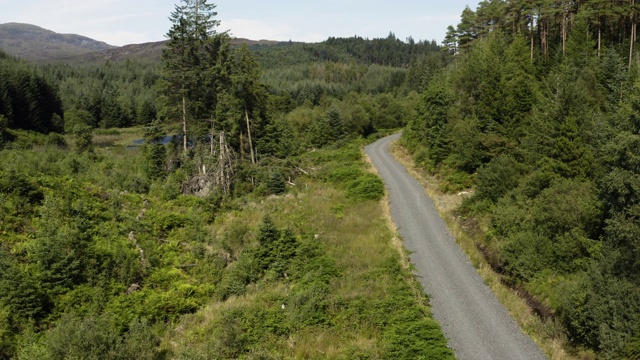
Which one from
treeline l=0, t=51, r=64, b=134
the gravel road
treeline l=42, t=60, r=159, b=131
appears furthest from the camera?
treeline l=42, t=60, r=159, b=131

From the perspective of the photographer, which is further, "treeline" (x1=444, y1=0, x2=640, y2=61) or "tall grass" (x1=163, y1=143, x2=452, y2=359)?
"treeline" (x1=444, y1=0, x2=640, y2=61)

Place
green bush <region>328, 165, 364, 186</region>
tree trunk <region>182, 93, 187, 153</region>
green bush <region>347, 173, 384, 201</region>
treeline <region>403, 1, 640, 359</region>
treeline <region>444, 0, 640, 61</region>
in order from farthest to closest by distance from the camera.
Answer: treeline <region>444, 0, 640, 61</region>
tree trunk <region>182, 93, 187, 153</region>
green bush <region>328, 165, 364, 186</region>
green bush <region>347, 173, 384, 201</region>
treeline <region>403, 1, 640, 359</region>

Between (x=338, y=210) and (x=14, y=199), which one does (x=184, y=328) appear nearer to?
(x=14, y=199)

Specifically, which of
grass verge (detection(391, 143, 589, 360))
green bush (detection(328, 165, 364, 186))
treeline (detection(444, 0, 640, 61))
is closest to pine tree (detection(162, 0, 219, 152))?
green bush (detection(328, 165, 364, 186))

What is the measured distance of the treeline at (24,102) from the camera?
82375mm

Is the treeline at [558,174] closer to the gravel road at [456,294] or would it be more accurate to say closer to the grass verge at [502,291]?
the grass verge at [502,291]

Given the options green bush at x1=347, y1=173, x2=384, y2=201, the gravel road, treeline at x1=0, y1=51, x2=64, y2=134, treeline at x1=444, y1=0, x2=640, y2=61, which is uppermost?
treeline at x1=444, y1=0, x2=640, y2=61

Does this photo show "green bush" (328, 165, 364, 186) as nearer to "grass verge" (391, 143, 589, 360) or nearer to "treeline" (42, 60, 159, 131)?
"grass verge" (391, 143, 589, 360)

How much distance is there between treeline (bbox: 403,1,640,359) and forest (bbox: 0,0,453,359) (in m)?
5.02

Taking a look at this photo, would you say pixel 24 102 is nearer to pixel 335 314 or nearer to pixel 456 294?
pixel 335 314

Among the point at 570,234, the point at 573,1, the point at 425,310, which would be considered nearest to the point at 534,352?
the point at 425,310

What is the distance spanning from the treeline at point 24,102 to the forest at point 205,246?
53.3 meters

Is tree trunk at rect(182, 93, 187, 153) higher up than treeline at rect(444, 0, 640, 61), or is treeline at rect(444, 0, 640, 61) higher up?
treeline at rect(444, 0, 640, 61)

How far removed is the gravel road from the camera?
1436cm
